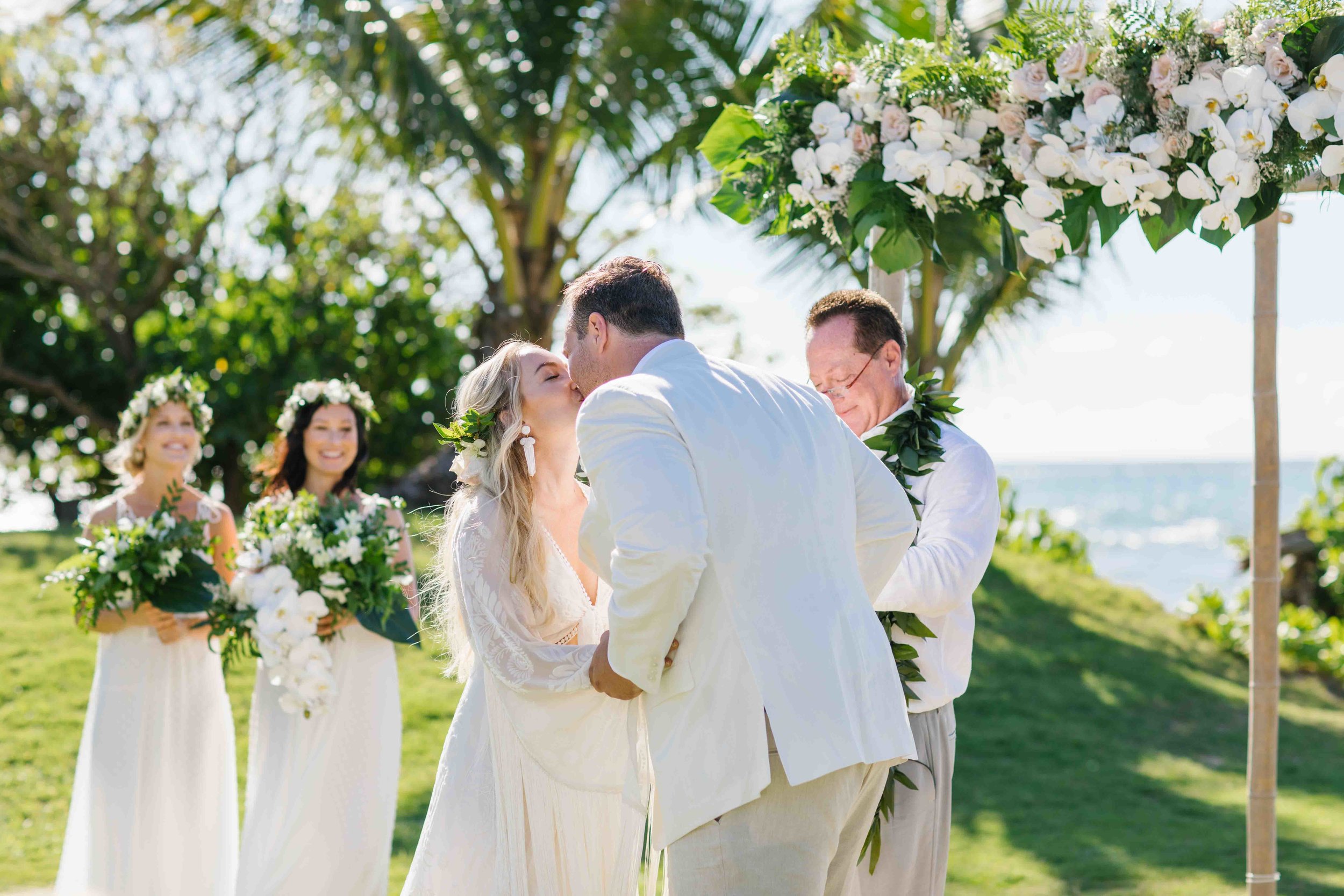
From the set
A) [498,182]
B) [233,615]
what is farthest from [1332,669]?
[233,615]

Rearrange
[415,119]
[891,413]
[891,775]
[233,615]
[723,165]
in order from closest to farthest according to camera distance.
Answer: [891,775], [891,413], [723,165], [233,615], [415,119]

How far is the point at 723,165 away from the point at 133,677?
3.67 meters

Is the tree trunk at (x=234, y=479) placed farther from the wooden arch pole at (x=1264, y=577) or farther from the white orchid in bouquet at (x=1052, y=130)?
the wooden arch pole at (x=1264, y=577)

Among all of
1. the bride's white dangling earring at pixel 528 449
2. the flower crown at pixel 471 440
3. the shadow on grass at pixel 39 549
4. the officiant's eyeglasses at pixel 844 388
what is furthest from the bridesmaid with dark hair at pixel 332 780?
the shadow on grass at pixel 39 549

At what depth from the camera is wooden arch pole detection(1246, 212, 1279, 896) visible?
480cm

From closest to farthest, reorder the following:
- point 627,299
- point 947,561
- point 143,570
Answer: point 627,299, point 947,561, point 143,570

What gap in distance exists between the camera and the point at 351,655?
5.64m

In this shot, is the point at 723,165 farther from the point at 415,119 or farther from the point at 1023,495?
the point at 1023,495

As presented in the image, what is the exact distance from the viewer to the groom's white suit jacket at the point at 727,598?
2.57 metres

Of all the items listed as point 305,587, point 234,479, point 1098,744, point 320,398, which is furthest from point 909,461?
point 234,479

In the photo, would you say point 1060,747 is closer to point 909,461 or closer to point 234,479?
point 909,461

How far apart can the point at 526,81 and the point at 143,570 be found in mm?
7443

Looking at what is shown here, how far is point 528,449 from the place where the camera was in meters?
3.80

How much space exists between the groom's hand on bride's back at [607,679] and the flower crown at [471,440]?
913 millimetres
